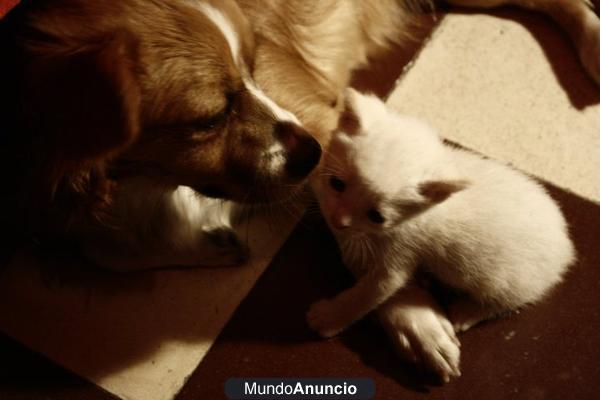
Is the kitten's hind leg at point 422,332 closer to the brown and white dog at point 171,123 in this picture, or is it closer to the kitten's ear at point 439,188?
the brown and white dog at point 171,123

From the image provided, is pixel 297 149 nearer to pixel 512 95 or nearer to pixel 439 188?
pixel 439 188

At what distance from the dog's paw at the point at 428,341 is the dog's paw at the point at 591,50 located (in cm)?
86

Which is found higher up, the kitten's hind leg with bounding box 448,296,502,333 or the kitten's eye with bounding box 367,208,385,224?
the kitten's eye with bounding box 367,208,385,224

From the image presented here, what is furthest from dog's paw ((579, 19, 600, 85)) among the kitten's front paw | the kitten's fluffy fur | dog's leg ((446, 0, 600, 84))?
the kitten's front paw

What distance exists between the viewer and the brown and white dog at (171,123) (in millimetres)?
904

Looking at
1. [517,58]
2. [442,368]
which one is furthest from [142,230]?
[517,58]

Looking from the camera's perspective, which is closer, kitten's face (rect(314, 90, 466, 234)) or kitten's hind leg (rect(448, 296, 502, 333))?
kitten's face (rect(314, 90, 466, 234))

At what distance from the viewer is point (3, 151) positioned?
3.38 ft

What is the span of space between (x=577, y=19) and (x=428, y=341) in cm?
106

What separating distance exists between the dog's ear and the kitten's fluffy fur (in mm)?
406

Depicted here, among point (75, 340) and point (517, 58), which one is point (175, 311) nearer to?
point (75, 340)

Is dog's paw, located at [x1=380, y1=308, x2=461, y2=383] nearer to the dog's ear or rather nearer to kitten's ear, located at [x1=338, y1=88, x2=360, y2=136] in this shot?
kitten's ear, located at [x1=338, y1=88, x2=360, y2=136]

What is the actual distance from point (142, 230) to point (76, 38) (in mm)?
512

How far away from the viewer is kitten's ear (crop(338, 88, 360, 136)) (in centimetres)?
108
